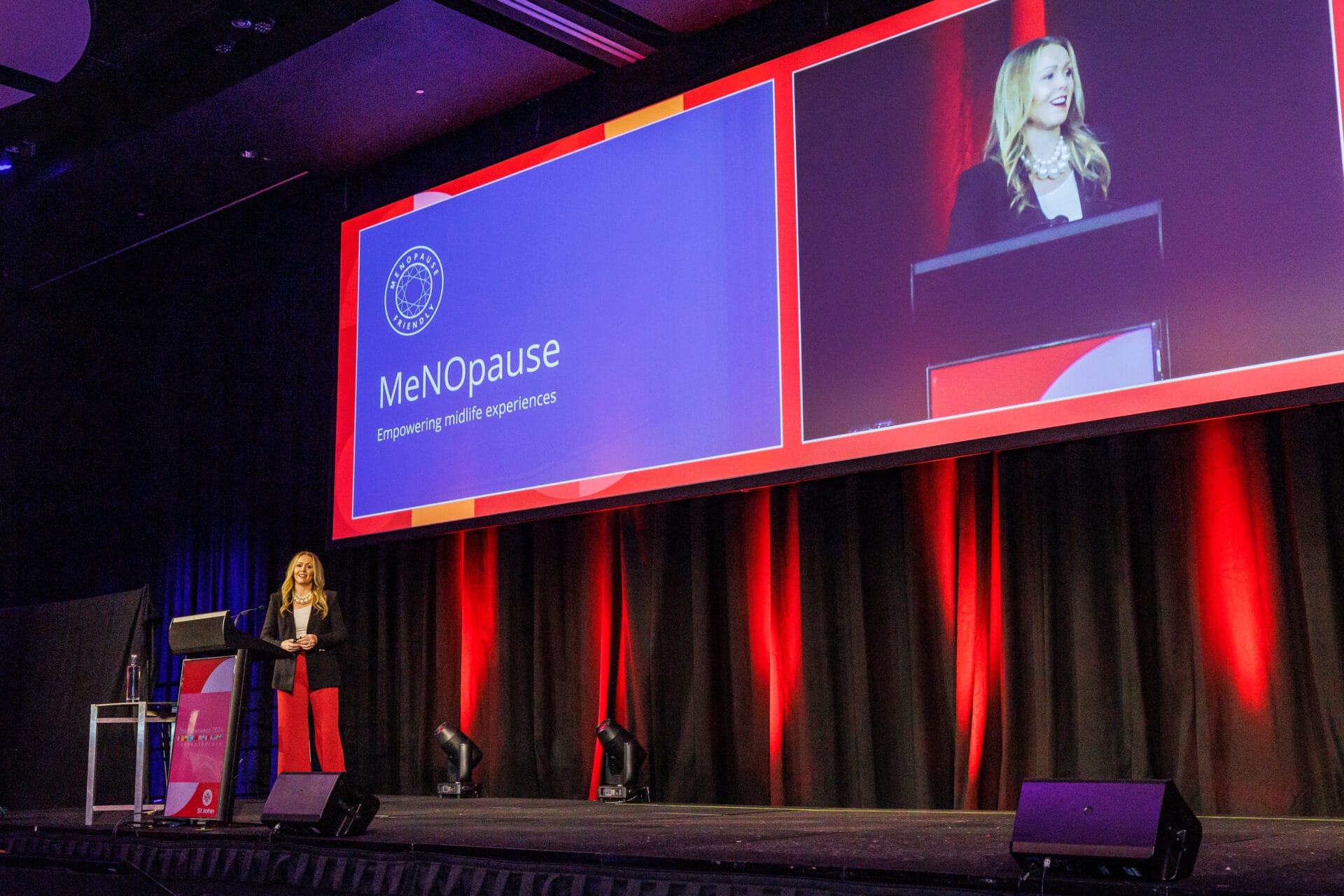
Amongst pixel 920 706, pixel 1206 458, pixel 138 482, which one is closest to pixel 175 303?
pixel 138 482

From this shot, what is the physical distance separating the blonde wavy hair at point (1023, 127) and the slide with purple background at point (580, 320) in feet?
3.01

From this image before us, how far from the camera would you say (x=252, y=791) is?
657 cm

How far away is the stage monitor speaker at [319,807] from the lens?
3141mm

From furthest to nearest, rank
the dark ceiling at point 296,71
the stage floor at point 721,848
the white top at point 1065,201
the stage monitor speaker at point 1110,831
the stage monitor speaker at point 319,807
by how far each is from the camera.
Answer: the dark ceiling at point 296,71, the white top at point 1065,201, the stage monitor speaker at point 319,807, the stage floor at point 721,848, the stage monitor speaker at point 1110,831

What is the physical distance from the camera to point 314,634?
4.91 meters

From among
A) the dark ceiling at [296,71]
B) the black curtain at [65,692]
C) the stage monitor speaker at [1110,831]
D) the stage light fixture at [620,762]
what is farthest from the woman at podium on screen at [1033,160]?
the black curtain at [65,692]

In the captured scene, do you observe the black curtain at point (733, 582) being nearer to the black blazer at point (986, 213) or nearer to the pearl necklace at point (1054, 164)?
the black blazer at point (986, 213)

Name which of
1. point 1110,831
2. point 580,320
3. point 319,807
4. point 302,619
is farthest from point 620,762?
point 1110,831

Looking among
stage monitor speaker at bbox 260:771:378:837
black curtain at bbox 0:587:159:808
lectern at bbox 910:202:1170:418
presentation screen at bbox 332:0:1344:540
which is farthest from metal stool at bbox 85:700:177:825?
lectern at bbox 910:202:1170:418

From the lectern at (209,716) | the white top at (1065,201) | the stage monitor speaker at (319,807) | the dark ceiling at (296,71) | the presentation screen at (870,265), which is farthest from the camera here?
the dark ceiling at (296,71)

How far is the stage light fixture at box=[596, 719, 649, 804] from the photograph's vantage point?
198 inches

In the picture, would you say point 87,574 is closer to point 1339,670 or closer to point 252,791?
point 252,791

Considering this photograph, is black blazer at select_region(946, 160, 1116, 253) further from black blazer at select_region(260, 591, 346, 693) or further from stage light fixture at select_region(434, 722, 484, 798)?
stage light fixture at select_region(434, 722, 484, 798)

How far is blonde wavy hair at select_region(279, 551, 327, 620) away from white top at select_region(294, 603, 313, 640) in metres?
0.03
